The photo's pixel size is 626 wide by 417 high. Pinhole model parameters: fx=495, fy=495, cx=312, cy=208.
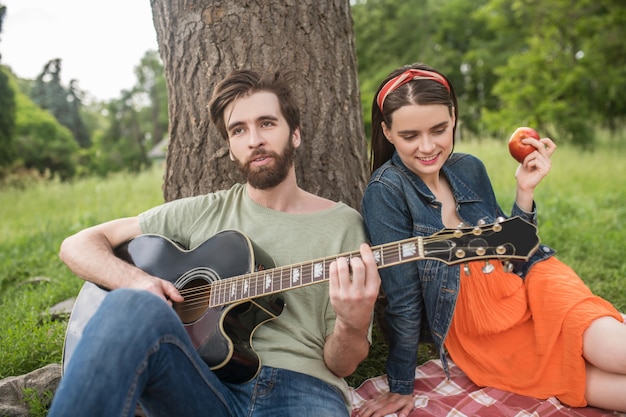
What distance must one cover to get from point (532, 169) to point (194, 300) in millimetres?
1692

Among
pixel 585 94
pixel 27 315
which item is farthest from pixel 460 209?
pixel 585 94

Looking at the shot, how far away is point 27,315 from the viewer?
3369 millimetres

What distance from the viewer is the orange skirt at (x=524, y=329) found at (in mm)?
2184

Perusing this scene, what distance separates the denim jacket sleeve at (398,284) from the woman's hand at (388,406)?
0.16 ft

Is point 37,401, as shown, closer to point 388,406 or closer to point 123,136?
point 388,406

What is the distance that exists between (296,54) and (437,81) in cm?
96

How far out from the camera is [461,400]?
234 cm

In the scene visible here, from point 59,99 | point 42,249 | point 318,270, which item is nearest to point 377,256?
point 318,270

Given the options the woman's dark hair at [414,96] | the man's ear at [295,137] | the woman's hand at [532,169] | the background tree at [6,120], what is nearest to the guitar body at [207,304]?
the man's ear at [295,137]

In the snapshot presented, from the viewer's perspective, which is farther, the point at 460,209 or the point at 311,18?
the point at 311,18

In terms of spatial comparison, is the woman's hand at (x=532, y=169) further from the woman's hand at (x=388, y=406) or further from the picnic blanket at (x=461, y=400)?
the woman's hand at (x=388, y=406)

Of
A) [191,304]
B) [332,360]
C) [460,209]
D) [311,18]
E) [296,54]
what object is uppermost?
[311,18]

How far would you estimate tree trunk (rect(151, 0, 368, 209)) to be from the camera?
9.29 ft

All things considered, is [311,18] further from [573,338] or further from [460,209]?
[573,338]
